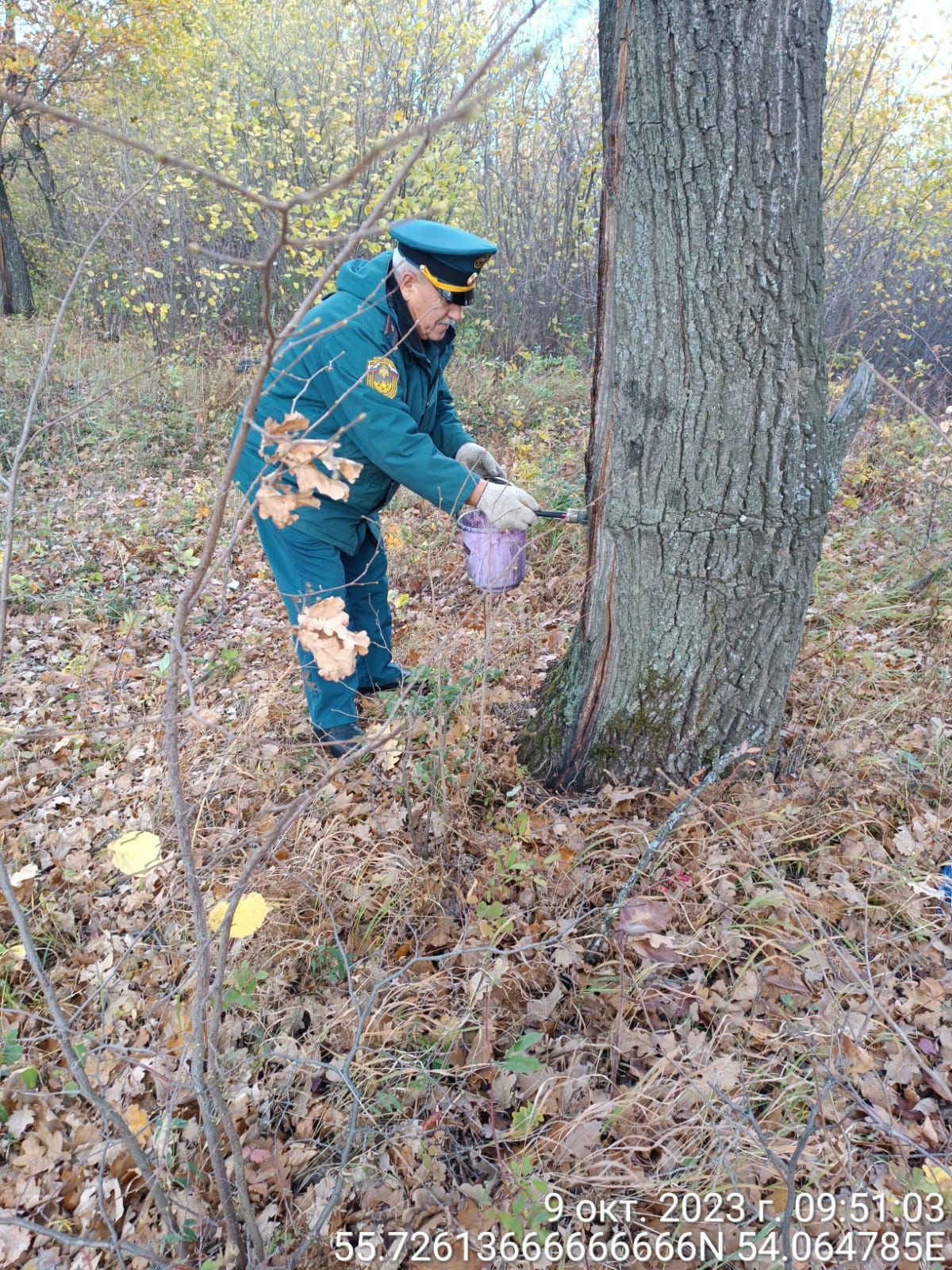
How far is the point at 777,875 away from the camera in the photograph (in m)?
2.05

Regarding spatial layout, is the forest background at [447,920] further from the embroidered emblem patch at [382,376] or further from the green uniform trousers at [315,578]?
the embroidered emblem patch at [382,376]

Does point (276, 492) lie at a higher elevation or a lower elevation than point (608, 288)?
lower

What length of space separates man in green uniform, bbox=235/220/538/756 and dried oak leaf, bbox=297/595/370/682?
1.11m

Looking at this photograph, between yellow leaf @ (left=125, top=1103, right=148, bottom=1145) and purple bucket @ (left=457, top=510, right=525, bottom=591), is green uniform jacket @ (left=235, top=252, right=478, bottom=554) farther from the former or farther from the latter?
yellow leaf @ (left=125, top=1103, right=148, bottom=1145)

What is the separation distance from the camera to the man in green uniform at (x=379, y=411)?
2.45 metres

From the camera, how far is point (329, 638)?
1.11 meters

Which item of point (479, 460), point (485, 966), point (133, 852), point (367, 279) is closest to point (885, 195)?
point (479, 460)

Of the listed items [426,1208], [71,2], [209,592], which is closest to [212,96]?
[71,2]

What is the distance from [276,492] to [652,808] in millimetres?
1770

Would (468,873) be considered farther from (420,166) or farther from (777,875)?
(420,166)

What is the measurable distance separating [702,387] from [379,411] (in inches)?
42.3

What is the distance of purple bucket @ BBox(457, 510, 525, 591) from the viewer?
250 centimetres

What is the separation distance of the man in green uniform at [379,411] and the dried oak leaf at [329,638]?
1.11 metres

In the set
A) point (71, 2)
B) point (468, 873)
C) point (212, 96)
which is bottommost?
point (468, 873)
